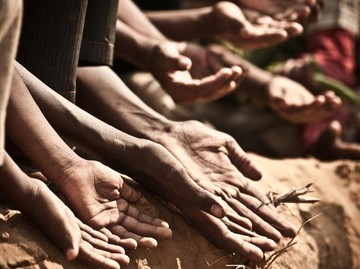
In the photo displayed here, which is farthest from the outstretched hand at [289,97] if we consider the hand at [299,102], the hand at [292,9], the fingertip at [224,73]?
the fingertip at [224,73]

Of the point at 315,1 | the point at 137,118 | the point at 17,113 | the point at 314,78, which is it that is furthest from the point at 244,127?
the point at 17,113

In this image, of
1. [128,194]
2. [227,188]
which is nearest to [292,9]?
[227,188]

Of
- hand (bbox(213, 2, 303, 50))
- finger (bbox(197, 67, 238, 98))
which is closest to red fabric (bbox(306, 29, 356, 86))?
hand (bbox(213, 2, 303, 50))

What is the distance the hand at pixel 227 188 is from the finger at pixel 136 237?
0.66 feet

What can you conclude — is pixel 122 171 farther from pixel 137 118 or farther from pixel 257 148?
pixel 257 148

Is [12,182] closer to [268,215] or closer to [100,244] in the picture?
[100,244]

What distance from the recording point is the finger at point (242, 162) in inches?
83.0

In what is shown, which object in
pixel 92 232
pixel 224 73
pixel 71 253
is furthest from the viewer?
pixel 224 73

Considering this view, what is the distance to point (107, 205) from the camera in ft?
5.66

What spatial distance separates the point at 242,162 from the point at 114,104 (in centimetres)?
43

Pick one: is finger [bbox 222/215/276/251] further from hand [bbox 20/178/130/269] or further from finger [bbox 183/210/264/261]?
hand [bbox 20/178/130/269]

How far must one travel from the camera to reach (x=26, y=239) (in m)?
1.57

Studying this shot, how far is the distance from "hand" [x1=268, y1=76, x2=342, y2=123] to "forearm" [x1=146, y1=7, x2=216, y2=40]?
1.33 ft

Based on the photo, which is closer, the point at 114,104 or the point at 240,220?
the point at 240,220
